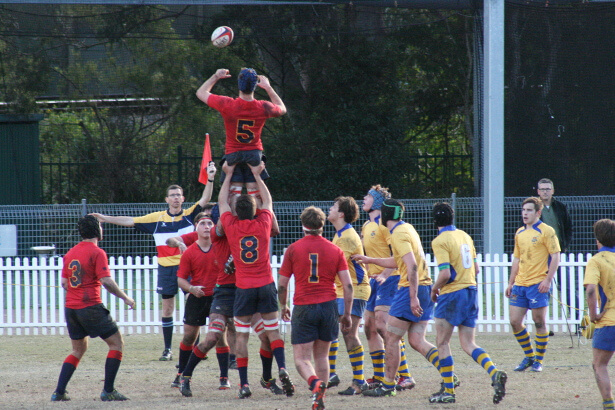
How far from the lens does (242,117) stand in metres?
6.57

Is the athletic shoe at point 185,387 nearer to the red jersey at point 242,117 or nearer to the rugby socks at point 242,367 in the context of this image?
the rugby socks at point 242,367

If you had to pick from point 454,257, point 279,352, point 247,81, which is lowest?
point 279,352

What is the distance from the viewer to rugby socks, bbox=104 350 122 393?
6621mm

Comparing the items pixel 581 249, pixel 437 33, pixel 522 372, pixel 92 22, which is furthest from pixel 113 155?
pixel 522 372

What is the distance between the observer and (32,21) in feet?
50.9

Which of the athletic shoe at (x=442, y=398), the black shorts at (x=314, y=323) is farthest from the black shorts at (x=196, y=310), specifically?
the athletic shoe at (x=442, y=398)

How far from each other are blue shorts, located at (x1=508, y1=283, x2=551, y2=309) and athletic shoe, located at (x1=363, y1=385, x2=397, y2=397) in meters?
1.96

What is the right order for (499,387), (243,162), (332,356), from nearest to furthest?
(499,387) → (243,162) → (332,356)

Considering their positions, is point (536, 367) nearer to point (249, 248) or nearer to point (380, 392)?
point (380, 392)

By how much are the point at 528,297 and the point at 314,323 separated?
2.86 meters

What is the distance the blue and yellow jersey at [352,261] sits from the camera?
7.02 metres

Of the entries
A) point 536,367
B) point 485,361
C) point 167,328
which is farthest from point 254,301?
point 536,367

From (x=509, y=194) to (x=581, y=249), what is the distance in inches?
65.5

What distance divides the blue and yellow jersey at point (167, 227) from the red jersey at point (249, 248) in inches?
91.3
